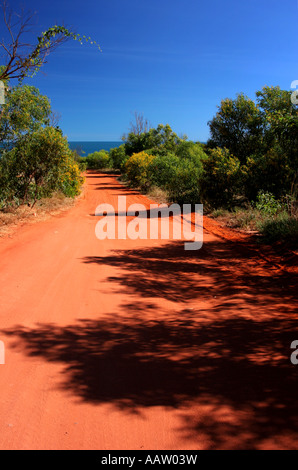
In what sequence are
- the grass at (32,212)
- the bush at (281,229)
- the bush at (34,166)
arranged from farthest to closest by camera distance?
the bush at (34,166) < the grass at (32,212) < the bush at (281,229)

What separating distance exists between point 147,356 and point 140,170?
21.9 meters

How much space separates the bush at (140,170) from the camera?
2405cm

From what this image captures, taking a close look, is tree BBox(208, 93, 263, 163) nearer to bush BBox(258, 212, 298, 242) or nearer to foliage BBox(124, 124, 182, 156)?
bush BBox(258, 212, 298, 242)

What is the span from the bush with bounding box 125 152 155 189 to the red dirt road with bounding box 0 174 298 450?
17.6 metres

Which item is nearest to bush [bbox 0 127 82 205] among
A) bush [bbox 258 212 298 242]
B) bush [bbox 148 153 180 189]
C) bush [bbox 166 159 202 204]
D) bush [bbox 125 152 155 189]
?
bush [bbox 166 159 202 204]

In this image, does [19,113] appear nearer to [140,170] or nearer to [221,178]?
[221,178]

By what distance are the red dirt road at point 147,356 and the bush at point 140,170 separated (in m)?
17.6

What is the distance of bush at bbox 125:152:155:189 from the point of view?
2405 centimetres

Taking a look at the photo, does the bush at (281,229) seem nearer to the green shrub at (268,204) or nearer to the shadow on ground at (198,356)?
the green shrub at (268,204)

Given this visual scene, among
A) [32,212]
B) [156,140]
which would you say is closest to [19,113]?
[32,212]

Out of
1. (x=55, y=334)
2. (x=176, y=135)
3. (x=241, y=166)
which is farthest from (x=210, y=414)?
(x=176, y=135)

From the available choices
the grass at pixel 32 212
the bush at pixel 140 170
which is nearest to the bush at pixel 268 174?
the grass at pixel 32 212

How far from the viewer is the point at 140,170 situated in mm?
24547
